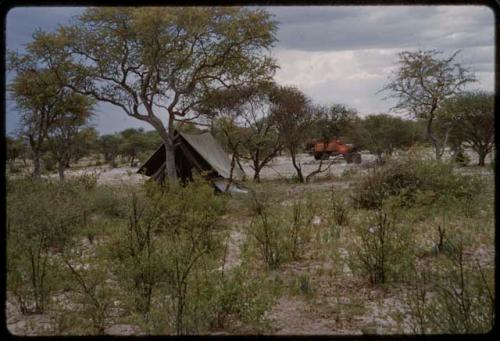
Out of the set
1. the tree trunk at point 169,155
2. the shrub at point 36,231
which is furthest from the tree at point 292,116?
the shrub at point 36,231

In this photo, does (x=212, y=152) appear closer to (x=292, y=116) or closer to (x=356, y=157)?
(x=292, y=116)

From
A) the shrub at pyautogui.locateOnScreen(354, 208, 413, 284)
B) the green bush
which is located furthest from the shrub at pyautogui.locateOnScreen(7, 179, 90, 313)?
the green bush

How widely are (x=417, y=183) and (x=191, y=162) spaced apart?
5296 millimetres

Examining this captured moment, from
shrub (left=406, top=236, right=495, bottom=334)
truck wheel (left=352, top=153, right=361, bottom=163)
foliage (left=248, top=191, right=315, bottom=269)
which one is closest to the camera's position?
shrub (left=406, top=236, right=495, bottom=334)

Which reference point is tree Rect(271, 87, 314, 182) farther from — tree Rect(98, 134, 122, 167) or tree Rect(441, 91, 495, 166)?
tree Rect(98, 134, 122, 167)

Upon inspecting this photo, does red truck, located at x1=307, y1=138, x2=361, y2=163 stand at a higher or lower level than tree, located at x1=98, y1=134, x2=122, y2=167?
lower

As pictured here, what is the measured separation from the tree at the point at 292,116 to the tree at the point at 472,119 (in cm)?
445

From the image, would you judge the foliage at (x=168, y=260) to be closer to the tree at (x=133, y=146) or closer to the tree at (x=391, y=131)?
the tree at (x=133, y=146)

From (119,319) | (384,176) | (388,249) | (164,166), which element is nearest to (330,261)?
(388,249)

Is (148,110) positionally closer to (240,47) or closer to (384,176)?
(240,47)

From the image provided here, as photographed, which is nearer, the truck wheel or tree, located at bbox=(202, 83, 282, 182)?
tree, located at bbox=(202, 83, 282, 182)

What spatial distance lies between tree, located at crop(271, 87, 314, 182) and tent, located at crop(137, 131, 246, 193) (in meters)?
4.59

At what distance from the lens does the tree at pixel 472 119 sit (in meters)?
16.8

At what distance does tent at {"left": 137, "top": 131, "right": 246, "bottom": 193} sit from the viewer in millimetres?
11250
